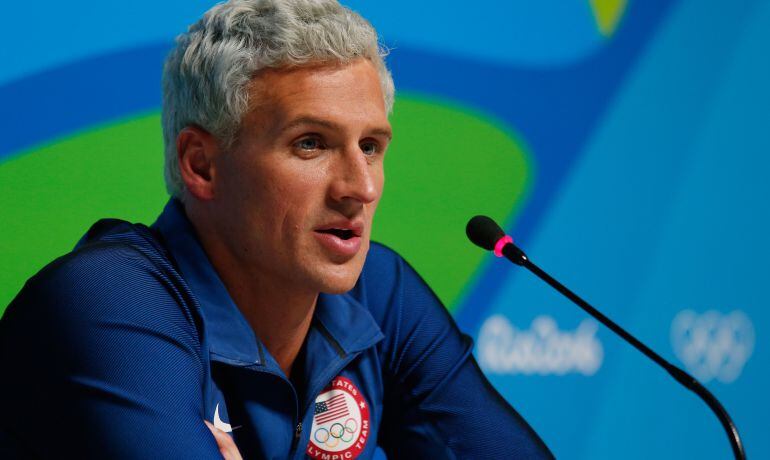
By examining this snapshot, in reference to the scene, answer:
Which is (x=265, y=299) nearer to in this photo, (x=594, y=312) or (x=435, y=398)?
(x=435, y=398)

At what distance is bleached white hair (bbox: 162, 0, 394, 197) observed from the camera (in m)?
1.35

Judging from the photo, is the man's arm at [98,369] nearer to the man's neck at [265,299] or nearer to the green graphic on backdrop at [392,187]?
the man's neck at [265,299]

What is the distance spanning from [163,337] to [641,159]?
4.48 feet

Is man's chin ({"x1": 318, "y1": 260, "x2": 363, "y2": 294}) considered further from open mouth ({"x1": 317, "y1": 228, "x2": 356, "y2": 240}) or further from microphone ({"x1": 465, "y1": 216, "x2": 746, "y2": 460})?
microphone ({"x1": 465, "y1": 216, "x2": 746, "y2": 460})

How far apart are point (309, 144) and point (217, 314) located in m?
0.27

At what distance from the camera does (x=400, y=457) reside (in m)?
1.65

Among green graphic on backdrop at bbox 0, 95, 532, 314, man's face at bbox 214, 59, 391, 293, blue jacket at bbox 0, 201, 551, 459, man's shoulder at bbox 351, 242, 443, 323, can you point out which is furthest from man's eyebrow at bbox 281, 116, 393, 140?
green graphic on backdrop at bbox 0, 95, 532, 314

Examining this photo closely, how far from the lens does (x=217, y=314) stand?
1369 mm

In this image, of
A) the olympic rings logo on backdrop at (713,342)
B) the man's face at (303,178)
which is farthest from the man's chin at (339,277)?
the olympic rings logo on backdrop at (713,342)

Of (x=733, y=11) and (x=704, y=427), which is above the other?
(x=733, y=11)

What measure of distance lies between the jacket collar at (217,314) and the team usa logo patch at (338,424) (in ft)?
0.24

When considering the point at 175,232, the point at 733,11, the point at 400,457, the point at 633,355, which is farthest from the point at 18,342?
the point at 733,11

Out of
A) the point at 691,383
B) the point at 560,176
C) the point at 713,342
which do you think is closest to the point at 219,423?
the point at 691,383

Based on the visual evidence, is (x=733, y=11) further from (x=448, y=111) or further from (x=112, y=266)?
(x=112, y=266)
